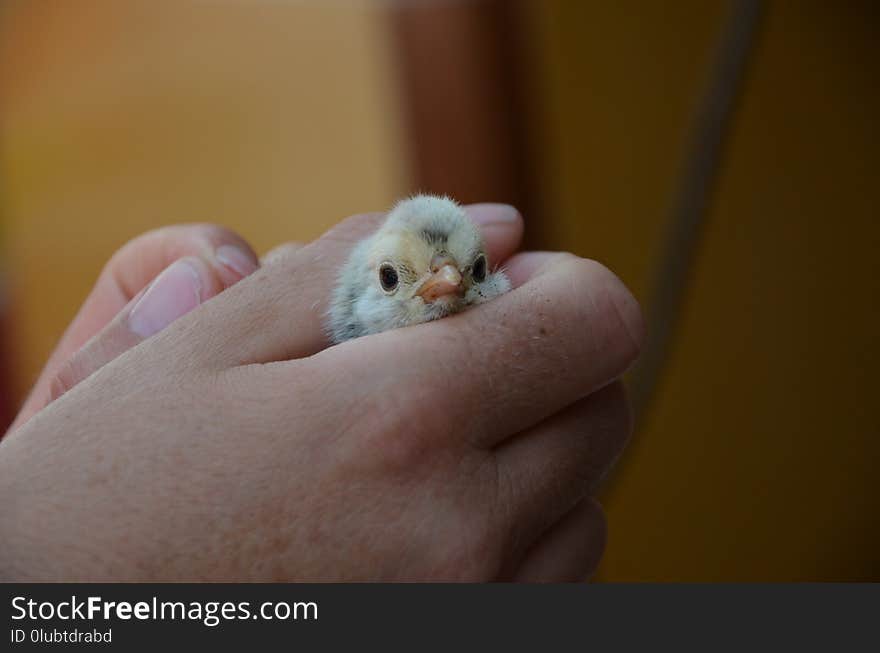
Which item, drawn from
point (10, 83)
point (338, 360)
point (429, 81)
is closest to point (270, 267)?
point (338, 360)

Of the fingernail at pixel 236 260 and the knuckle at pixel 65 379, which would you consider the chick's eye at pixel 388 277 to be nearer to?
the fingernail at pixel 236 260

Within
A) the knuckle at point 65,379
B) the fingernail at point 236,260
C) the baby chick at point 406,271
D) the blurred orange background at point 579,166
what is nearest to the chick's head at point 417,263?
the baby chick at point 406,271

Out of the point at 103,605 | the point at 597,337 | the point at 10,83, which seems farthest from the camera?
the point at 10,83

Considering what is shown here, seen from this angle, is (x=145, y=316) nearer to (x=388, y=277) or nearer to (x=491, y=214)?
(x=388, y=277)

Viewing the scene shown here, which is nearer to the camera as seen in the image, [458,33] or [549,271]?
[549,271]

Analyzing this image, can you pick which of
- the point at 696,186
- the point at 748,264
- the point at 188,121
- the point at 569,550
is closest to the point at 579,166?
the point at 748,264

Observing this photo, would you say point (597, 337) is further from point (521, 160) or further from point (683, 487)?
point (683, 487)

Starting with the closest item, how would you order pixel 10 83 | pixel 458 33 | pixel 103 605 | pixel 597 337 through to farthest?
1. pixel 103 605
2. pixel 597 337
3. pixel 458 33
4. pixel 10 83
